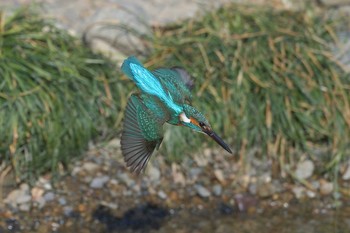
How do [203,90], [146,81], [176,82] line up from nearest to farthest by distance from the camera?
[146,81]
[176,82]
[203,90]

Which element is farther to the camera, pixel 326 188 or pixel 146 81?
pixel 326 188

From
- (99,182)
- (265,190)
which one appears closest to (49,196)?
(99,182)

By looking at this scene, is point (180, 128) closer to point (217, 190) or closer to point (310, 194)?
point (217, 190)

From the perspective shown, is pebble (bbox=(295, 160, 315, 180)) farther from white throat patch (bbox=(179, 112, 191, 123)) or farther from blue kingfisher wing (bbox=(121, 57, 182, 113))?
white throat patch (bbox=(179, 112, 191, 123))

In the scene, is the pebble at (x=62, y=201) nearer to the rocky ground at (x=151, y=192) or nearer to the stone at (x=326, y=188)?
the rocky ground at (x=151, y=192)

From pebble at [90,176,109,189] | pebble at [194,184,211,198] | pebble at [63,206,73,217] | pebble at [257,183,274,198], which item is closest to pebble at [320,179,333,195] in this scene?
pebble at [257,183,274,198]

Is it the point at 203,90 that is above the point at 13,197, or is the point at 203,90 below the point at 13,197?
above
